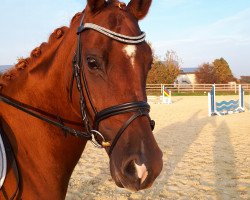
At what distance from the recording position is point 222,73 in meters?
70.0

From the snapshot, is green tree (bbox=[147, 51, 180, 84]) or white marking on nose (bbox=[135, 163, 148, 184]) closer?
white marking on nose (bbox=[135, 163, 148, 184])

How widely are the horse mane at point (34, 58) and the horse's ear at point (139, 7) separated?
604 mm

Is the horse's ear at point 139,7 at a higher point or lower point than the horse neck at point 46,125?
higher

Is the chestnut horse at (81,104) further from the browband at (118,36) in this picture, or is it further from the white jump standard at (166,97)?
the white jump standard at (166,97)

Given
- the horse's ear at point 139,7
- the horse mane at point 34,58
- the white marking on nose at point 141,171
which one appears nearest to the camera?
the white marking on nose at point 141,171

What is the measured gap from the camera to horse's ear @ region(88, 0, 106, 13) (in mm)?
2158

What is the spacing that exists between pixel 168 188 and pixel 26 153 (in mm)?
4359

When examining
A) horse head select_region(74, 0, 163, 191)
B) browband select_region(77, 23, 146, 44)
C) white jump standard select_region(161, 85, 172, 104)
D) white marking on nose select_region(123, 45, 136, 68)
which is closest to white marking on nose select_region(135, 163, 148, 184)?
horse head select_region(74, 0, 163, 191)

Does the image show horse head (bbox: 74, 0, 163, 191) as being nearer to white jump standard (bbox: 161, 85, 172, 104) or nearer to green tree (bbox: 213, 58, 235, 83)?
white jump standard (bbox: 161, 85, 172, 104)

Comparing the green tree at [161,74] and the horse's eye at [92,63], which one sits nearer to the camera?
the horse's eye at [92,63]

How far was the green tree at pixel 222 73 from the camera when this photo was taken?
6931cm

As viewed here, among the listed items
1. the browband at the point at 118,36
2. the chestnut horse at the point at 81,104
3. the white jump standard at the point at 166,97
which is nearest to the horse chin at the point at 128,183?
the chestnut horse at the point at 81,104

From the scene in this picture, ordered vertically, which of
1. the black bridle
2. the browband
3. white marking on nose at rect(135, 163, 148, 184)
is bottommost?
white marking on nose at rect(135, 163, 148, 184)

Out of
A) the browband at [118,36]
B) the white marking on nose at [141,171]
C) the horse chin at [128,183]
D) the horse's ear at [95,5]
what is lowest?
the horse chin at [128,183]
